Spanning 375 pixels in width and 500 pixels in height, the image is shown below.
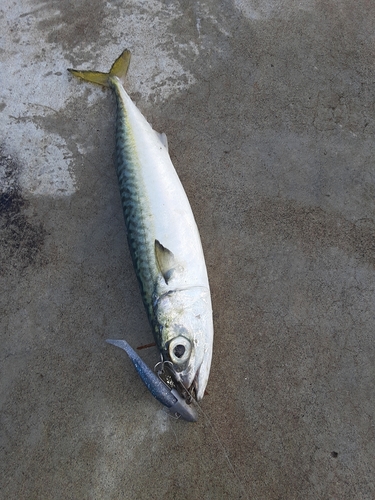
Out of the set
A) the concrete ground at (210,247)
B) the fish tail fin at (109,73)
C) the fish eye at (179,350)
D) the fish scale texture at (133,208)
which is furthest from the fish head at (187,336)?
the fish tail fin at (109,73)

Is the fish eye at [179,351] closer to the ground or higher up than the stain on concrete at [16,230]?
closer to the ground

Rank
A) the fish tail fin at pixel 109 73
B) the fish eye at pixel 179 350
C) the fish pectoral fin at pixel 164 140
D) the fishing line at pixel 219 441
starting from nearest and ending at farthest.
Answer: the fish eye at pixel 179 350 → the fishing line at pixel 219 441 → the fish pectoral fin at pixel 164 140 → the fish tail fin at pixel 109 73

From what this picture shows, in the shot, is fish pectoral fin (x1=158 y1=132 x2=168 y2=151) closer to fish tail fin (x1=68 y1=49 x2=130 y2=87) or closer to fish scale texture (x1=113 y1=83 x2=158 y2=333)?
fish scale texture (x1=113 y1=83 x2=158 y2=333)

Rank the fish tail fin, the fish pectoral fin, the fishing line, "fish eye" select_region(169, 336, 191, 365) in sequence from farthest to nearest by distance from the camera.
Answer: the fish tail fin, the fish pectoral fin, the fishing line, "fish eye" select_region(169, 336, 191, 365)

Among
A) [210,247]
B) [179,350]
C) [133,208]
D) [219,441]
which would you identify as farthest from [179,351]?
[133,208]

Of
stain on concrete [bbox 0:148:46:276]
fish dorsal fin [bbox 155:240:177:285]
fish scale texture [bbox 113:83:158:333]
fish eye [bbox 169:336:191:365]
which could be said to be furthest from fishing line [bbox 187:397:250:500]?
stain on concrete [bbox 0:148:46:276]

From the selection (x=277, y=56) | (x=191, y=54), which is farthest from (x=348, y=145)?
(x=191, y=54)

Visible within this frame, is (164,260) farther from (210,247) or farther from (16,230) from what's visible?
(16,230)

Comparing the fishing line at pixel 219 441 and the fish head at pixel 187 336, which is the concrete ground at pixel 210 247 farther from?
the fish head at pixel 187 336
